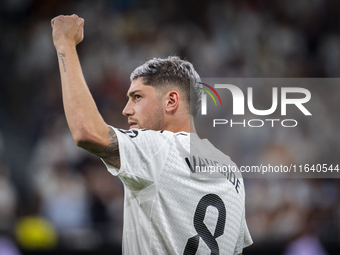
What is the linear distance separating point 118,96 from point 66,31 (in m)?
4.16

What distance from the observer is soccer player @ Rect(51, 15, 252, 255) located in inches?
57.7

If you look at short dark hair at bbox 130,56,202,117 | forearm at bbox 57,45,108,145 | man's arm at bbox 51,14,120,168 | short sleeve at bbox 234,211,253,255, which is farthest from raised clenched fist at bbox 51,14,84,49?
short sleeve at bbox 234,211,253,255

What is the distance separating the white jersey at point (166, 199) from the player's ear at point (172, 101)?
0.21 meters

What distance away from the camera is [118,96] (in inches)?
225

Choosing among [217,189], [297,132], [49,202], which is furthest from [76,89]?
[297,132]

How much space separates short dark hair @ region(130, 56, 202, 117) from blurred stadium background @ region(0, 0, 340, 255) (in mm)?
2343

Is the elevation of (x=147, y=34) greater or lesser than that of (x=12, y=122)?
greater

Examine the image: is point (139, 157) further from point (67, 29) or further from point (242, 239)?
point (242, 239)

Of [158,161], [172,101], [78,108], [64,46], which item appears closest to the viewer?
[78,108]

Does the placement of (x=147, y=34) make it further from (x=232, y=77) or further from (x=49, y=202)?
(x=49, y=202)

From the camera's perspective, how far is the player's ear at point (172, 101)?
2.05 metres

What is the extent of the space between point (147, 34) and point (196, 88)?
168 inches

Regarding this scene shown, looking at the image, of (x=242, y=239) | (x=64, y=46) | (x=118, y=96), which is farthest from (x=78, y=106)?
(x=118, y=96)

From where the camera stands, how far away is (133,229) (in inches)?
68.1
